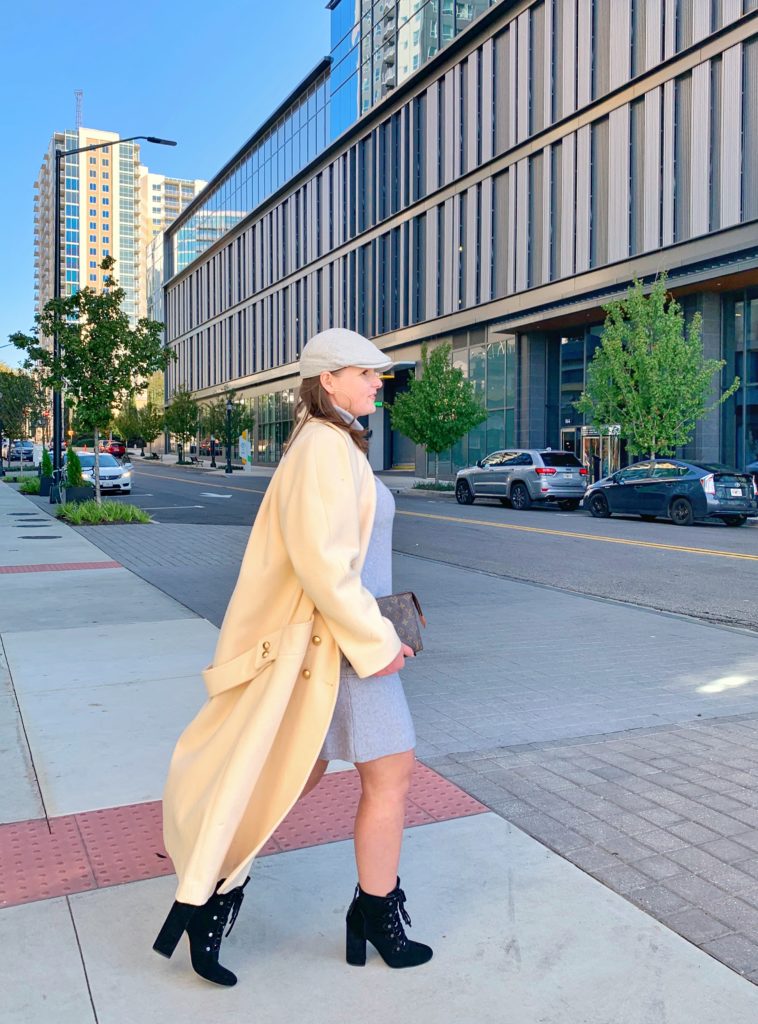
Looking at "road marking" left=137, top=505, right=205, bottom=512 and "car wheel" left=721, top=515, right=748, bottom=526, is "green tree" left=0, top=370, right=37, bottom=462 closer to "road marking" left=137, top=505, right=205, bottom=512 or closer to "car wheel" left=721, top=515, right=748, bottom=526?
"road marking" left=137, top=505, right=205, bottom=512

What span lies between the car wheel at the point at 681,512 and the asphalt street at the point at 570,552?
0.23 m

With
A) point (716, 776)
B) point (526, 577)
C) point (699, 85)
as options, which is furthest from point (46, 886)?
point (699, 85)

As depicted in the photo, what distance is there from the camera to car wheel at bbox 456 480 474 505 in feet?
97.1

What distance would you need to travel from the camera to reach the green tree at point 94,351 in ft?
67.8

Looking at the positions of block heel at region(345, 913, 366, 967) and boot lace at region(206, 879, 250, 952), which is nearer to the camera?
boot lace at region(206, 879, 250, 952)

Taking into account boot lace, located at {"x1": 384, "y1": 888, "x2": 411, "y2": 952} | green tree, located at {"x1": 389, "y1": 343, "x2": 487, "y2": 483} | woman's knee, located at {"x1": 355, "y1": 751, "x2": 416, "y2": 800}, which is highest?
green tree, located at {"x1": 389, "y1": 343, "x2": 487, "y2": 483}

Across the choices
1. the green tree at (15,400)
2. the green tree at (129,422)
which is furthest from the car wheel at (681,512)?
the green tree at (129,422)

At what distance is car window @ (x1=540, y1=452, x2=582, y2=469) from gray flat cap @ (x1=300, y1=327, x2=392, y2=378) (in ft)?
79.5

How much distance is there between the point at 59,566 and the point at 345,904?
402 inches

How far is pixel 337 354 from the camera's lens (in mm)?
2812

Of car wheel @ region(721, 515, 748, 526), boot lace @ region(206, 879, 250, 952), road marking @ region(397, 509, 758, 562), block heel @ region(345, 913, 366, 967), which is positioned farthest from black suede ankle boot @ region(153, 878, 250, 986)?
car wheel @ region(721, 515, 748, 526)

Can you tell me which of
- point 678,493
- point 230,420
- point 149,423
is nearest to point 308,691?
point 678,493

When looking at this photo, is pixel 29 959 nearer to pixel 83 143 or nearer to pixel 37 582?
pixel 37 582

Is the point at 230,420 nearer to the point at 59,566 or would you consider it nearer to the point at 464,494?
the point at 464,494
